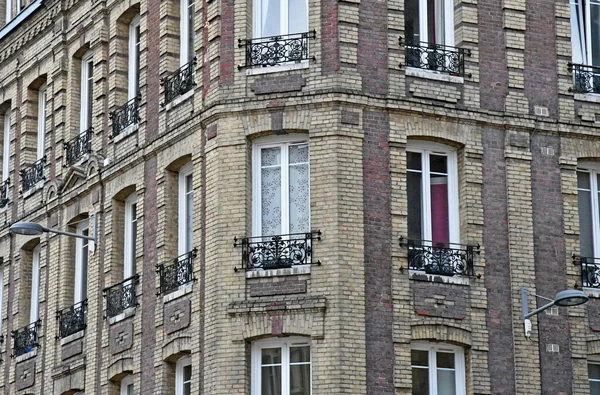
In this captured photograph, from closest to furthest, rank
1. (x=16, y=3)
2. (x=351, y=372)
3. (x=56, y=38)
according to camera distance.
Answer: (x=351, y=372)
(x=56, y=38)
(x=16, y=3)

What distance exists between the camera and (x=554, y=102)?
3422 cm

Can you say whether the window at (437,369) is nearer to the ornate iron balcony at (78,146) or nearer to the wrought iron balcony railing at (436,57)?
the wrought iron balcony railing at (436,57)

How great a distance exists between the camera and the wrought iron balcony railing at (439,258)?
32344 millimetres

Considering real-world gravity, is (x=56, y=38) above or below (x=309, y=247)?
above

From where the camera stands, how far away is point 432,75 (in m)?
33.4

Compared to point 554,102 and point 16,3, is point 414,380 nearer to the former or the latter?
point 554,102

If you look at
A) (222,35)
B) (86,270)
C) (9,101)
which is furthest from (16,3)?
(222,35)

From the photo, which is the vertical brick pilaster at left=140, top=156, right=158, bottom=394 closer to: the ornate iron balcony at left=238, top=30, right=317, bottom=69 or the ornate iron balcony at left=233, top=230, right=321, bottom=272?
the ornate iron balcony at left=233, top=230, right=321, bottom=272

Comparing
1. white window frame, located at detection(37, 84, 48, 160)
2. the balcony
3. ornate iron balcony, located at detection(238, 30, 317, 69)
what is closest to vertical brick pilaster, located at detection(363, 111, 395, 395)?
ornate iron balcony, located at detection(238, 30, 317, 69)

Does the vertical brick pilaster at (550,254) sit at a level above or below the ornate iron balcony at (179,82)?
below

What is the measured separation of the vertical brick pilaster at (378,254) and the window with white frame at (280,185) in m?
1.12

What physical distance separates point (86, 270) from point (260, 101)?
746 centimetres

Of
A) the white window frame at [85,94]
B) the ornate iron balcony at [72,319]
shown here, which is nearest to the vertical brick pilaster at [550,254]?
the ornate iron balcony at [72,319]

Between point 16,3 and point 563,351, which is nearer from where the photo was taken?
point 563,351
